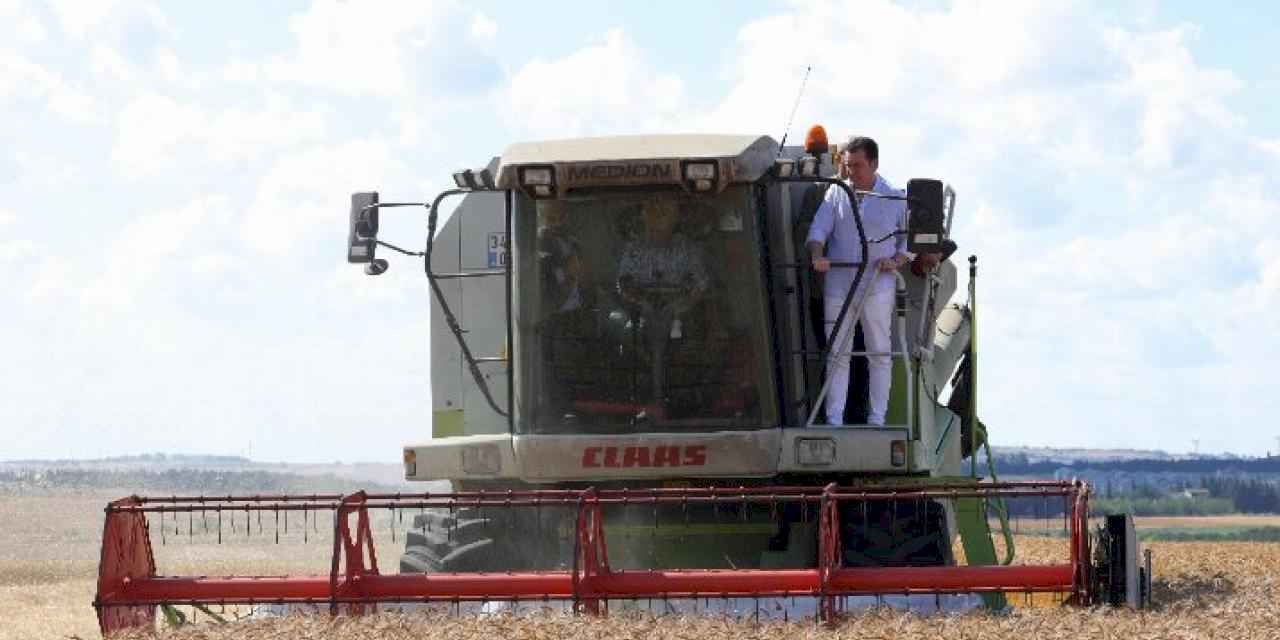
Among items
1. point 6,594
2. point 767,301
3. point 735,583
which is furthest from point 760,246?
point 6,594

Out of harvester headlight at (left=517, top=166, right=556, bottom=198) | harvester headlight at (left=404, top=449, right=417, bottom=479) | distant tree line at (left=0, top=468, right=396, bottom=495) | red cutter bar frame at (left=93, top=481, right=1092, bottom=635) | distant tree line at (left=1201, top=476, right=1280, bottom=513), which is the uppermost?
harvester headlight at (left=517, top=166, right=556, bottom=198)

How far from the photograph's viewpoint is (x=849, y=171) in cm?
962

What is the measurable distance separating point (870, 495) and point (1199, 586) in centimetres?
352

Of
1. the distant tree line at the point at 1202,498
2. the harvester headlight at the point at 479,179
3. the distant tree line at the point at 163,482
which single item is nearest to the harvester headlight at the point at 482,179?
the harvester headlight at the point at 479,179

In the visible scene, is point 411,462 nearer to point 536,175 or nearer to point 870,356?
point 536,175

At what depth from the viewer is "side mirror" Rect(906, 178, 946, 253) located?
29.4ft

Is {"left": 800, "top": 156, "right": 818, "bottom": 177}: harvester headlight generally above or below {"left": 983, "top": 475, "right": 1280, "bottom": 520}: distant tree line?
above

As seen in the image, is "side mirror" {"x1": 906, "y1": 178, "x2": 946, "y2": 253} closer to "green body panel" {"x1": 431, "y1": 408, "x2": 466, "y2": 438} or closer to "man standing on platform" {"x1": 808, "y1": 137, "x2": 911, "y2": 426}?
"man standing on platform" {"x1": 808, "y1": 137, "x2": 911, "y2": 426}

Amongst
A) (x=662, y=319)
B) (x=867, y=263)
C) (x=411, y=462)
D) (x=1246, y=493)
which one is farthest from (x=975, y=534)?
(x=1246, y=493)

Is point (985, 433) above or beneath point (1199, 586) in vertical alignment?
above

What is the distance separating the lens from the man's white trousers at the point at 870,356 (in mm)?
9461

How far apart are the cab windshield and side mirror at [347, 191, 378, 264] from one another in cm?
69

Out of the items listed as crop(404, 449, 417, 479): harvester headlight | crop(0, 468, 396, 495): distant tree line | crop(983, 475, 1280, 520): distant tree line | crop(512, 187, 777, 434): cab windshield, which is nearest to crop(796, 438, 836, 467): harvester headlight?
crop(512, 187, 777, 434): cab windshield

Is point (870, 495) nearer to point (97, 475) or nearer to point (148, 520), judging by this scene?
point (148, 520)
